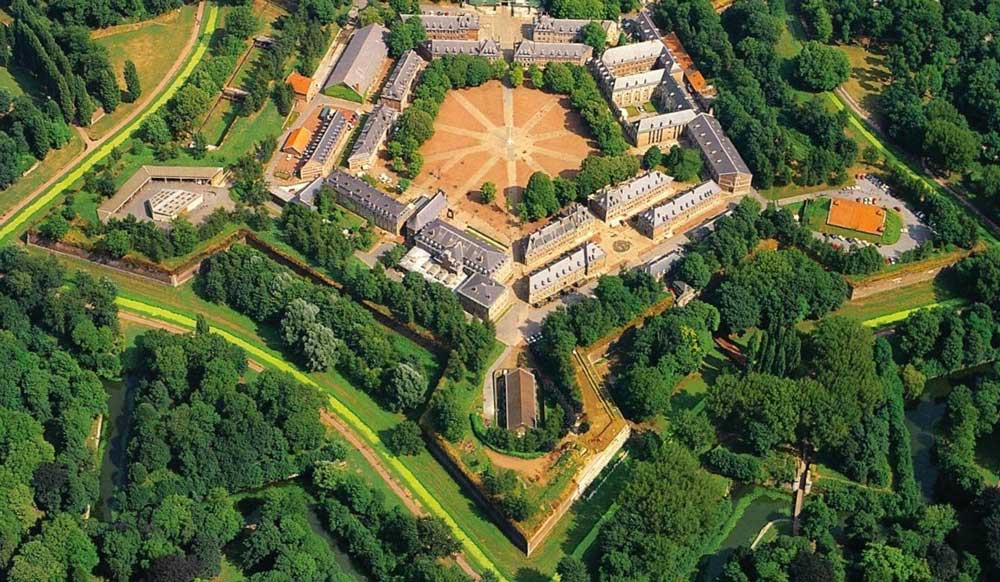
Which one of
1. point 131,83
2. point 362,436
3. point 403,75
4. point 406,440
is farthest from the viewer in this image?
point 403,75

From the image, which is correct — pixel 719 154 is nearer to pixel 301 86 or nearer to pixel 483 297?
pixel 483 297

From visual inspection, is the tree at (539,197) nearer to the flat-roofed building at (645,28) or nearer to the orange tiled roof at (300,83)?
the orange tiled roof at (300,83)

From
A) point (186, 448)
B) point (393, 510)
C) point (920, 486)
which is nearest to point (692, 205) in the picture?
point (920, 486)

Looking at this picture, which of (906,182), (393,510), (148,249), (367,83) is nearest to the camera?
(393,510)

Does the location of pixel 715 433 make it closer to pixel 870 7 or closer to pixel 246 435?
pixel 246 435

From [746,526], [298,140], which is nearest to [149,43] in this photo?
[298,140]

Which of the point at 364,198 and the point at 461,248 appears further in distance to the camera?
the point at 364,198

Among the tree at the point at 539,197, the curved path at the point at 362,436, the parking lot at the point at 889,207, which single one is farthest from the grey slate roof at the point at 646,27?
the curved path at the point at 362,436
